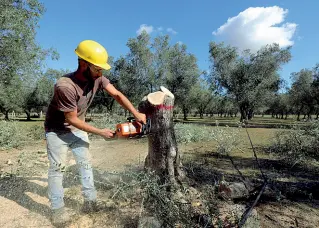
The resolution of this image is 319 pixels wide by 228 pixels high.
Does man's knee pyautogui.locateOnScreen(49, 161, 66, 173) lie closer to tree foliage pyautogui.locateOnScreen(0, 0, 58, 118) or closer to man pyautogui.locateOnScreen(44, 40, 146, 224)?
man pyautogui.locateOnScreen(44, 40, 146, 224)

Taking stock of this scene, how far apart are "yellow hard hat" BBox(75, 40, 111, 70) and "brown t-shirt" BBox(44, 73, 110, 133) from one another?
311 mm

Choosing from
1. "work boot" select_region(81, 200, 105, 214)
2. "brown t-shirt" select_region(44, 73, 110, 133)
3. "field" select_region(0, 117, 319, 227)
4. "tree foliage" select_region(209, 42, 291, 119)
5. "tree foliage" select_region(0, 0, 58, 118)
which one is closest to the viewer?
"brown t-shirt" select_region(44, 73, 110, 133)

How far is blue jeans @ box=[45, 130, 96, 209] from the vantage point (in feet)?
9.78

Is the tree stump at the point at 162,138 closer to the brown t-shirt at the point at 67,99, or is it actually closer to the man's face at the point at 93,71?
the brown t-shirt at the point at 67,99

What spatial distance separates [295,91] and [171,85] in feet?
58.9

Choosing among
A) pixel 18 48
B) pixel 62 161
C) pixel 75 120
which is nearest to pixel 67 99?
pixel 75 120

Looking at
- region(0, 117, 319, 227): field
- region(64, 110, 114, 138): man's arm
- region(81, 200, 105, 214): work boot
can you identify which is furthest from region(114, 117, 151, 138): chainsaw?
region(81, 200, 105, 214): work boot

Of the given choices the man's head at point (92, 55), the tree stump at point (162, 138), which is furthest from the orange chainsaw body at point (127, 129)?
the tree stump at point (162, 138)

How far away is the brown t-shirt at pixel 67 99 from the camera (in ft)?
9.02

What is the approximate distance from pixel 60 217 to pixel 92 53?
1.93 metres

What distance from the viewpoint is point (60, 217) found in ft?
9.52

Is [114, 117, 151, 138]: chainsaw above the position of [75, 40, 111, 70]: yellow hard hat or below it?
below

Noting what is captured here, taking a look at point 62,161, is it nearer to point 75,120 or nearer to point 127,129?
point 75,120

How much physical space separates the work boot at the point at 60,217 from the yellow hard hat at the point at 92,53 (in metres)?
1.78
